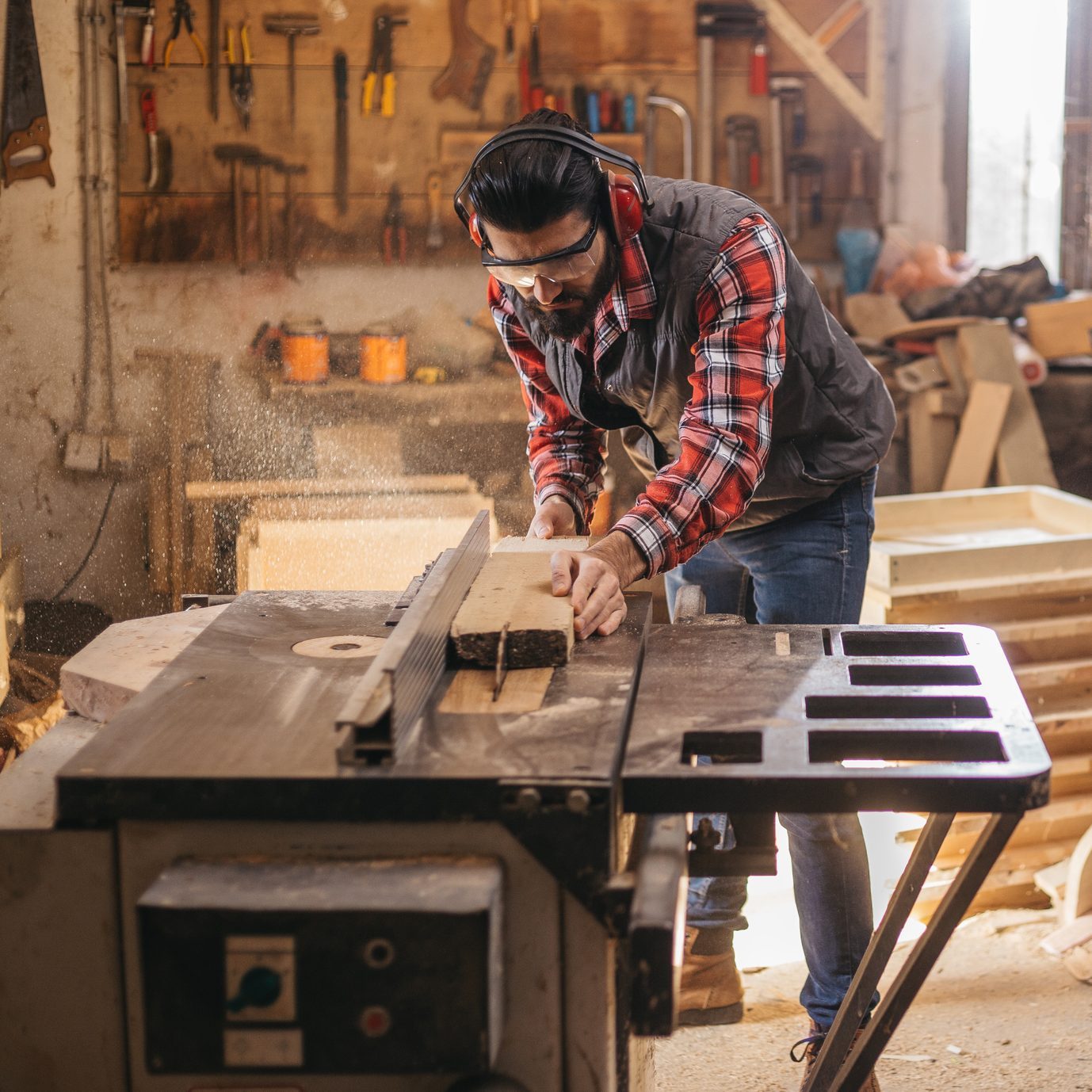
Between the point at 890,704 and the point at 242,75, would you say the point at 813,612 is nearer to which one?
the point at 890,704

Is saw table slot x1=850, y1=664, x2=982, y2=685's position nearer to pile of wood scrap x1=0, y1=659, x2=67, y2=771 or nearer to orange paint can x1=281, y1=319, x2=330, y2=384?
pile of wood scrap x1=0, y1=659, x2=67, y2=771

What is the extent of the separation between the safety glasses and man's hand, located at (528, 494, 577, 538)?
0.49 metres

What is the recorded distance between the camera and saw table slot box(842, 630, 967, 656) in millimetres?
1800

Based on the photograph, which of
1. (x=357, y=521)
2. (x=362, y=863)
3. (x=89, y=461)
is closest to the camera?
(x=362, y=863)

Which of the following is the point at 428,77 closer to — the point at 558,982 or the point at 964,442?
the point at 964,442

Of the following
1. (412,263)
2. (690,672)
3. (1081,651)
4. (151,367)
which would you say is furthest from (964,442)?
(690,672)

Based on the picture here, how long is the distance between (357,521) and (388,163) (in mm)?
1347

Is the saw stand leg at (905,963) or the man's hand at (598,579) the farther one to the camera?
the man's hand at (598,579)

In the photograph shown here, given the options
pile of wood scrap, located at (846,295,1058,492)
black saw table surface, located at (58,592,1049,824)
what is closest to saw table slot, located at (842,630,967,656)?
black saw table surface, located at (58,592,1049,824)

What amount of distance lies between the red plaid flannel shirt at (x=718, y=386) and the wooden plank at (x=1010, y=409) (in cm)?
266

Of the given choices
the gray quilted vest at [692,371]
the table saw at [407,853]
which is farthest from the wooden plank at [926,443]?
the table saw at [407,853]

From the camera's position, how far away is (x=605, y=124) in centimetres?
456

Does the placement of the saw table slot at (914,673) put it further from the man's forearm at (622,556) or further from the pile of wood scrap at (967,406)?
the pile of wood scrap at (967,406)

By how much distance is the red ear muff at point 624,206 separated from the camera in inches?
74.3
